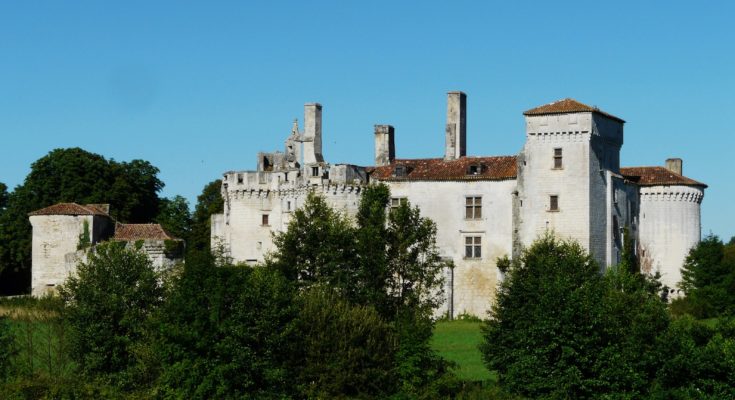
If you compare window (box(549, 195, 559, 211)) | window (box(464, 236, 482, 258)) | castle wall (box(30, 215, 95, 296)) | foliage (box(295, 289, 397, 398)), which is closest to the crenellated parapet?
window (box(549, 195, 559, 211))

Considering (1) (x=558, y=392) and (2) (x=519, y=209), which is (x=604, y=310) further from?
(2) (x=519, y=209)

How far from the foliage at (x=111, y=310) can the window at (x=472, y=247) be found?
54.1 ft

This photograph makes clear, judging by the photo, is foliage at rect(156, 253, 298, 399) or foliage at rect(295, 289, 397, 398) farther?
foliage at rect(295, 289, 397, 398)

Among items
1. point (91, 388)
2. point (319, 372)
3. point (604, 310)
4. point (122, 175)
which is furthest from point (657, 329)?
point (122, 175)

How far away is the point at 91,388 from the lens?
38.2 m

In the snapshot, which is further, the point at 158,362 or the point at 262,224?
the point at 262,224

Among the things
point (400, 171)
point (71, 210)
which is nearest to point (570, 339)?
point (400, 171)

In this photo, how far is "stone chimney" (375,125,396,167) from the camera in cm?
5900

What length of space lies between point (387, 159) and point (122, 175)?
21.0 m

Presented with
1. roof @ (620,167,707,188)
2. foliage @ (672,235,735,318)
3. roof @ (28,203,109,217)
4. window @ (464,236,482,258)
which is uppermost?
roof @ (620,167,707,188)

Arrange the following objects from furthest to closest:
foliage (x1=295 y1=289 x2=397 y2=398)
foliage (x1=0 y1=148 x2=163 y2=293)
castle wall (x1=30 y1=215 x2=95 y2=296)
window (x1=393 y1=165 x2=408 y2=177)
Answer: foliage (x1=0 y1=148 x2=163 y2=293), castle wall (x1=30 y1=215 x2=95 y2=296), window (x1=393 y1=165 x2=408 y2=177), foliage (x1=295 y1=289 x2=397 y2=398)

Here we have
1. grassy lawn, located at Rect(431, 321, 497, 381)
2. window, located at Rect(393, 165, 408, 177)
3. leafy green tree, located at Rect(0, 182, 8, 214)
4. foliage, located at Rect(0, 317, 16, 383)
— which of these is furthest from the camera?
leafy green tree, located at Rect(0, 182, 8, 214)

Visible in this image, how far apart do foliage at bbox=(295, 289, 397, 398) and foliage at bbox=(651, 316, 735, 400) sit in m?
7.56

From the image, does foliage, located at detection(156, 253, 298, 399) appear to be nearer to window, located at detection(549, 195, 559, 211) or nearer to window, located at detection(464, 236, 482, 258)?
window, located at detection(549, 195, 559, 211)
